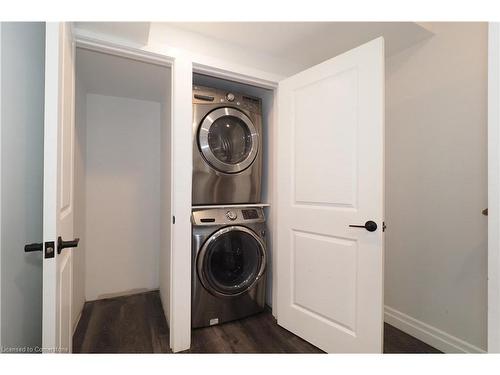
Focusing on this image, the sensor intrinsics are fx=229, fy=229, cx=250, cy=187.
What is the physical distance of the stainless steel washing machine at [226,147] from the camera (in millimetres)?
1776

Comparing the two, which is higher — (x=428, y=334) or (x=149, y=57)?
(x=149, y=57)

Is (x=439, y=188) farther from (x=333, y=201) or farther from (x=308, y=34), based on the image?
(x=308, y=34)

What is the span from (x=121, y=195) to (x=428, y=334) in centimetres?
288

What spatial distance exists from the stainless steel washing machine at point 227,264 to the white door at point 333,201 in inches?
8.5

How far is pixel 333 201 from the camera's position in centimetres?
148

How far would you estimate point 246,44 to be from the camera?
1733 mm

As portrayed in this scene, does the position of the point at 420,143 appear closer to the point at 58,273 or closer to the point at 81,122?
the point at 58,273

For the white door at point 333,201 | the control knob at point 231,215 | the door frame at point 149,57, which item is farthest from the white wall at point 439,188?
the door frame at point 149,57

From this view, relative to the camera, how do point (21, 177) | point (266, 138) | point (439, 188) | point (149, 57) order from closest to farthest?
point (21, 177) → point (149, 57) → point (439, 188) → point (266, 138)

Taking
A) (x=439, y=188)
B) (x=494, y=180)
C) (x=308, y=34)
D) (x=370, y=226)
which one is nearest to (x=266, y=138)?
(x=308, y=34)

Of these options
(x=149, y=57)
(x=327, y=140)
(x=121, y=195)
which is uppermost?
(x=149, y=57)

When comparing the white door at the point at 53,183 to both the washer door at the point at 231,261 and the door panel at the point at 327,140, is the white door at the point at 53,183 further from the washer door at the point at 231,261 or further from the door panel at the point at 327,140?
the door panel at the point at 327,140
